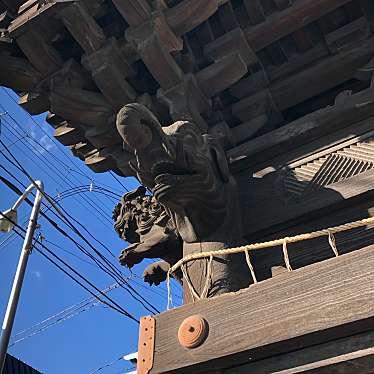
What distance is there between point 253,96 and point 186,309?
1.81 m

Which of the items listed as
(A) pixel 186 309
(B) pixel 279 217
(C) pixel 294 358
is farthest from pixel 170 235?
(C) pixel 294 358

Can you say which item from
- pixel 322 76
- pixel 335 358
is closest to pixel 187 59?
pixel 322 76

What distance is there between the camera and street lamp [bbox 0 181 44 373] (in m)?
7.38

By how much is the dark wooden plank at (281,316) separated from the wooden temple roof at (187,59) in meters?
1.36

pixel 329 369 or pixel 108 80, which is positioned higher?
pixel 108 80

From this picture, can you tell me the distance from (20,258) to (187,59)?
6.21 metres

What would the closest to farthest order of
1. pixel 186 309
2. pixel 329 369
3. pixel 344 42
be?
pixel 329 369
pixel 186 309
pixel 344 42

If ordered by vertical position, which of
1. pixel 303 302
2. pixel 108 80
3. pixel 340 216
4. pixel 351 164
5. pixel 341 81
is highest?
pixel 341 81

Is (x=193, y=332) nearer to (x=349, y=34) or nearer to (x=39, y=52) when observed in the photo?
(x=39, y=52)

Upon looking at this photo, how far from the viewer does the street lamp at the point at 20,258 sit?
7375 millimetres

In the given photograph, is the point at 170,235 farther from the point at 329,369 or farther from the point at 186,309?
the point at 329,369

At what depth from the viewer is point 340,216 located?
8.25 ft

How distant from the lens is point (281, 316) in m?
1.73

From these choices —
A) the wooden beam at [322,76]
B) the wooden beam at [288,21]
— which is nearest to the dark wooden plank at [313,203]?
the wooden beam at [322,76]
